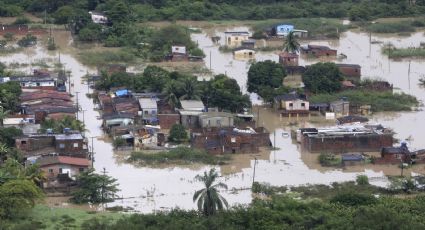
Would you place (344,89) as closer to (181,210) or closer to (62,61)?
(62,61)

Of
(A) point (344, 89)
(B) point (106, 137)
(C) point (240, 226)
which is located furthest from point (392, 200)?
(A) point (344, 89)

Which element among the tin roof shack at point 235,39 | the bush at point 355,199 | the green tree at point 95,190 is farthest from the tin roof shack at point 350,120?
the tin roof shack at point 235,39

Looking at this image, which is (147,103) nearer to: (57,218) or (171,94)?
(171,94)

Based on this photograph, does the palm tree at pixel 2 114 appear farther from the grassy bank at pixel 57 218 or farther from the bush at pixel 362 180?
the bush at pixel 362 180

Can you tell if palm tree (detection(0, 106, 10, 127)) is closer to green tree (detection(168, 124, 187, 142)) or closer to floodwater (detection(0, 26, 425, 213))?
floodwater (detection(0, 26, 425, 213))

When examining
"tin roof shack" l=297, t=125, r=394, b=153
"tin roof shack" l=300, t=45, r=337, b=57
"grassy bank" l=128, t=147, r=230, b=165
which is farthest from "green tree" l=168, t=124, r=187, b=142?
"tin roof shack" l=300, t=45, r=337, b=57

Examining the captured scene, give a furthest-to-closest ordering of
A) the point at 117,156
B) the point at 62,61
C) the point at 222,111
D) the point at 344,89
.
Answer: the point at 62,61
the point at 344,89
the point at 222,111
the point at 117,156
